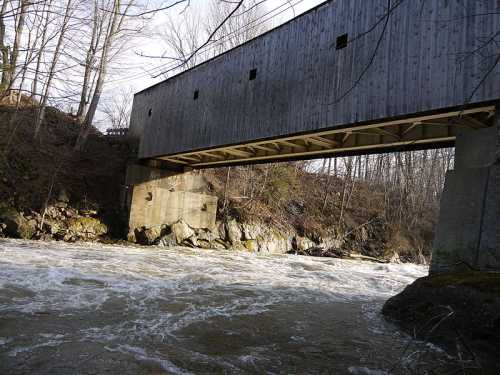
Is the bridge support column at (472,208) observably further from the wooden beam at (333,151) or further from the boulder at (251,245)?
the boulder at (251,245)

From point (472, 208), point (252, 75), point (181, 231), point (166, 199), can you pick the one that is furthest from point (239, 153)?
point (472, 208)

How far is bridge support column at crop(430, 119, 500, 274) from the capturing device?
15.9 feet

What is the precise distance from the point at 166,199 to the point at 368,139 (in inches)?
318

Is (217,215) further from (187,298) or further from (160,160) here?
(187,298)

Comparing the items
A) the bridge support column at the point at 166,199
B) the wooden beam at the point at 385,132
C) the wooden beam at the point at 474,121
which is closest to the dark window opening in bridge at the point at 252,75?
the wooden beam at the point at 385,132

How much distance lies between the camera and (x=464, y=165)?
552 cm

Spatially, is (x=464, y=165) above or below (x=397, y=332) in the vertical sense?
above

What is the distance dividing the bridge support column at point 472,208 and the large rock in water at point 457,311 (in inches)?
30.3

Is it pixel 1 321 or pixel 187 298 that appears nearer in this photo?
pixel 1 321

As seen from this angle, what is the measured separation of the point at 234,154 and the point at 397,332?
863 cm

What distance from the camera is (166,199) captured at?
1374 cm

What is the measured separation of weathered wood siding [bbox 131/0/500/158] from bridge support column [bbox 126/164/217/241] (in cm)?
218

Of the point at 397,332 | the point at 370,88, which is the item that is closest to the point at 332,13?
the point at 370,88

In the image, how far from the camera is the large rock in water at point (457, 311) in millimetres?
3207
